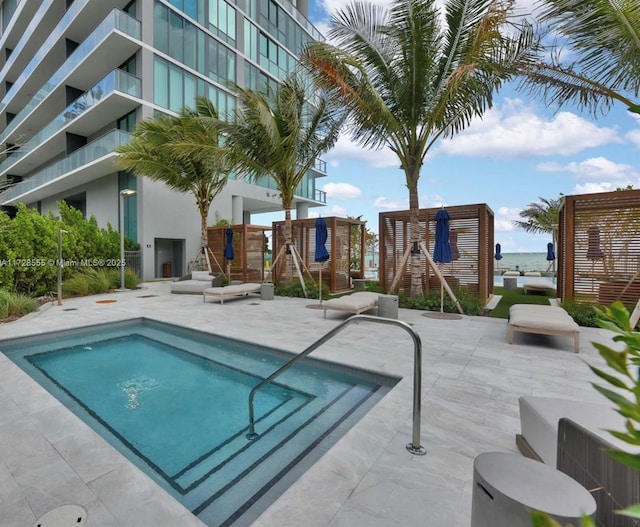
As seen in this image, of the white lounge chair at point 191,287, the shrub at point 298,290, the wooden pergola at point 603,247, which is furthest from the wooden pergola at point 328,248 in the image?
the wooden pergola at point 603,247

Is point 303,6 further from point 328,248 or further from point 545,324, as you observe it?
point 545,324

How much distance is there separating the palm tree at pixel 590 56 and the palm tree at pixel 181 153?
30.1 ft

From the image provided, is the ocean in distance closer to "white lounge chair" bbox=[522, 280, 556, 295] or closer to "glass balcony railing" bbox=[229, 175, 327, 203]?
"white lounge chair" bbox=[522, 280, 556, 295]

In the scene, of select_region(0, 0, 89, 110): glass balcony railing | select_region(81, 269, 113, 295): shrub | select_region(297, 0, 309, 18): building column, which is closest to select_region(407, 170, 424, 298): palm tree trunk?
select_region(81, 269, 113, 295): shrub

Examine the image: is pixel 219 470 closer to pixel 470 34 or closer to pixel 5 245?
pixel 470 34

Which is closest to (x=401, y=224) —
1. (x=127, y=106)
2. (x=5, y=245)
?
(x=5, y=245)

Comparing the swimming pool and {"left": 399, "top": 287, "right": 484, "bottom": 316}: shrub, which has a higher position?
{"left": 399, "top": 287, "right": 484, "bottom": 316}: shrub

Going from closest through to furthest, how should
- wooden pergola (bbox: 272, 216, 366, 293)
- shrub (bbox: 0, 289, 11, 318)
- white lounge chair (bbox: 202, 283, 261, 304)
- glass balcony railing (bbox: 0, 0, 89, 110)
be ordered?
shrub (bbox: 0, 289, 11, 318) → white lounge chair (bbox: 202, 283, 261, 304) → wooden pergola (bbox: 272, 216, 366, 293) → glass balcony railing (bbox: 0, 0, 89, 110)

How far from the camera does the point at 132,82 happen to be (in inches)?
631

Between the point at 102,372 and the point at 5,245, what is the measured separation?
7.35m

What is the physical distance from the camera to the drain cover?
6.34ft

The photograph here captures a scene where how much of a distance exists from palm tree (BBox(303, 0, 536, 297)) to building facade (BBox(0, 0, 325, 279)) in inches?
280

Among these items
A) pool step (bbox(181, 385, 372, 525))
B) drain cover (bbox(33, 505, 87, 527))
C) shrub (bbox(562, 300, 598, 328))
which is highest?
shrub (bbox(562, 300, 598, 328))

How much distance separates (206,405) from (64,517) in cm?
195
